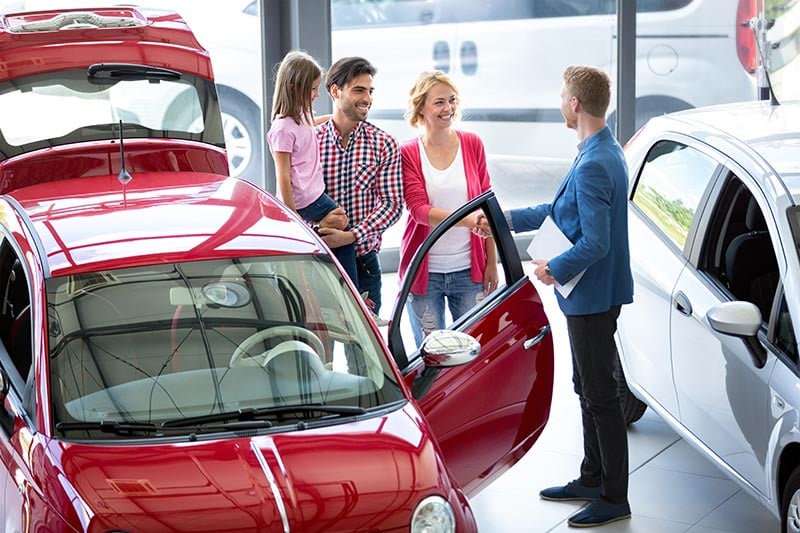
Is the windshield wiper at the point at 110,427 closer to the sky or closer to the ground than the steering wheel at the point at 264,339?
closer to the ground

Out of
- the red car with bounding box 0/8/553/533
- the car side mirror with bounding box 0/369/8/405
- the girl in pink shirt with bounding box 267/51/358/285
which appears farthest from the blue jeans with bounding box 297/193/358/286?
the car side mirror with bounding box 0/369/8/405

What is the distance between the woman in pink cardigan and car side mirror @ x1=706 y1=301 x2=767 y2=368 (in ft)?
4.31

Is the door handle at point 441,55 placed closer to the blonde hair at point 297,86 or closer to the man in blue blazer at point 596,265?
the blonde hair at point 297,86

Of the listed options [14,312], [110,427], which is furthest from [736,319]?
[14,312]

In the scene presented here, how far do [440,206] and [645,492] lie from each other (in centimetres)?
154

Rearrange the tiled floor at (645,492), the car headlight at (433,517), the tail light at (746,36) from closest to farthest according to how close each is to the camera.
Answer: the car headlight at (433,517) < the tiled floor at (645,492) < the tail light at (746,36)

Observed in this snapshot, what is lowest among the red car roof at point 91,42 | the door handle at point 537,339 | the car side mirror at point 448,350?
the door handle at point 537,339

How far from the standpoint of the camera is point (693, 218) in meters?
5.25

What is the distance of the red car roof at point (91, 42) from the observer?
5.32 meters

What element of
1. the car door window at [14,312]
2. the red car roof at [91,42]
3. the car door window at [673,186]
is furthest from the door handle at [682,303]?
the car door window at [14,312]

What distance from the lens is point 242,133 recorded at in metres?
9.53

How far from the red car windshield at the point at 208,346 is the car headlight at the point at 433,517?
39cm

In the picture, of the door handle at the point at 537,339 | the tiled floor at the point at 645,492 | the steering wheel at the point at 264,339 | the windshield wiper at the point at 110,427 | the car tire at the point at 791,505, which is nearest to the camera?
the windshield wiper at the point at 110,427

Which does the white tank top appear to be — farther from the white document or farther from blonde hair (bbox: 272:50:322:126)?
the white document
